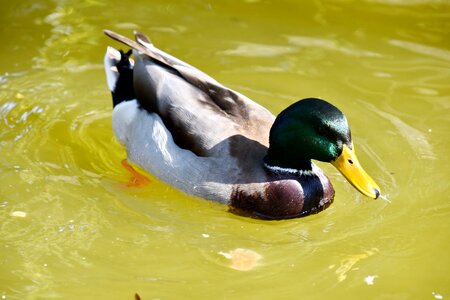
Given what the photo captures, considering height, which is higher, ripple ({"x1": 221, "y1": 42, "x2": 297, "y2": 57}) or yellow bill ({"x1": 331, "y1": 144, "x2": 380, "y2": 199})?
ripple ({"x1": 221, "y1": 42, "x2": 297, "y2": 57})

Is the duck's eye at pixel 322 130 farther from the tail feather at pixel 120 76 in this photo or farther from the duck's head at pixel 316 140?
the tail feather at pixel 120 76

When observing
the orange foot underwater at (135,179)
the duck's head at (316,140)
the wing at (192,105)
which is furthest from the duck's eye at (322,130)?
the orange foot underwater at (135,179)

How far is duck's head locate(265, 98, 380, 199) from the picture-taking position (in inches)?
221

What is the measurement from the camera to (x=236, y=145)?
589cm

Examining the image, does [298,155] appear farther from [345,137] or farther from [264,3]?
[264,3]

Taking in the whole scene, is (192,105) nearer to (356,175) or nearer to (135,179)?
(135,179)

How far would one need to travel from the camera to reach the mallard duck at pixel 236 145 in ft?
18.7

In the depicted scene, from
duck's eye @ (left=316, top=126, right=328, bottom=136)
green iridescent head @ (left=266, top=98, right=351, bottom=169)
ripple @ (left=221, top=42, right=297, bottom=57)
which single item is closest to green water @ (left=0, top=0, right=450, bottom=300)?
ripple @ (left=221, top=42, right=297, bottom=57)

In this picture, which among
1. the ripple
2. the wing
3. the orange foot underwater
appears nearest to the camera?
the wing

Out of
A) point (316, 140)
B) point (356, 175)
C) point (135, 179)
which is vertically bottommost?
point (135, 179)

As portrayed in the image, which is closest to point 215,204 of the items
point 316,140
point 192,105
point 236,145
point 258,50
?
point 236,145

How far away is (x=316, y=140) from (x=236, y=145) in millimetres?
540

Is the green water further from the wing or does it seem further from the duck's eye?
the duck's eye

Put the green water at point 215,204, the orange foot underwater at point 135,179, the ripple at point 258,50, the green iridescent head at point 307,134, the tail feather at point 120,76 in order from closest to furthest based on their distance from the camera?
the green water at point 215,204 < the green iridescent head at point 307,134 < the orange foot underwater at point 135,179 < the tail feather at point 120,76 < the ripple at point 258,50
